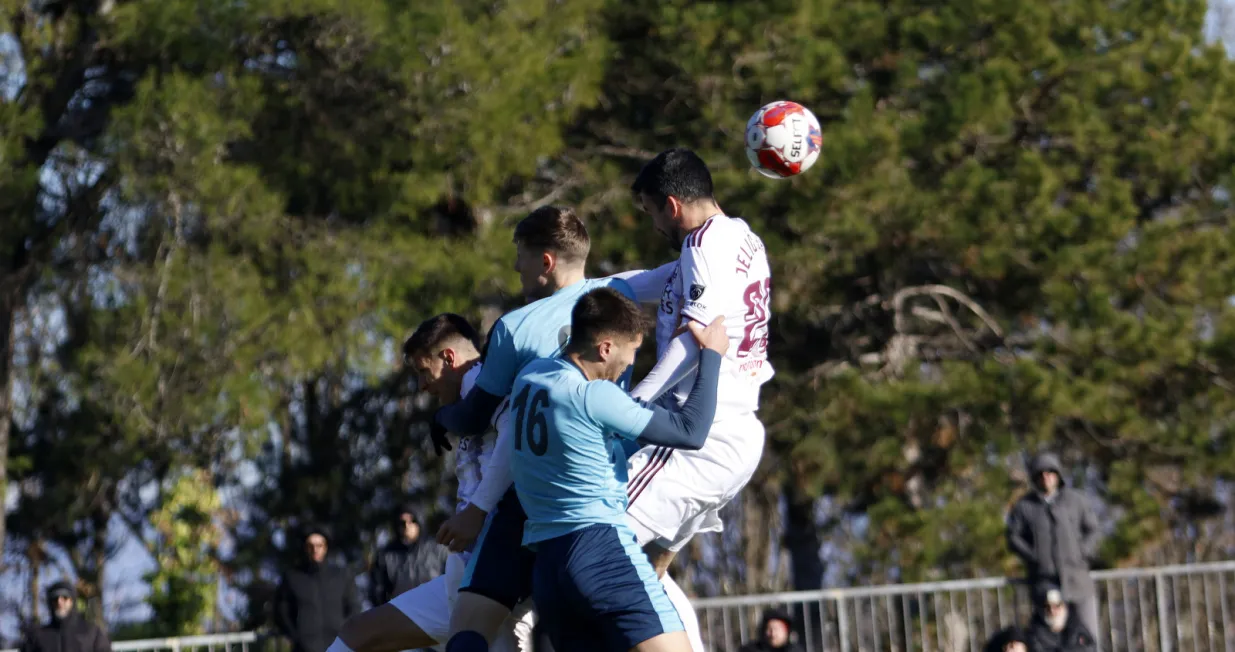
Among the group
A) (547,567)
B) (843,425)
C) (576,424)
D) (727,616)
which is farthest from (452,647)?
(843,425)

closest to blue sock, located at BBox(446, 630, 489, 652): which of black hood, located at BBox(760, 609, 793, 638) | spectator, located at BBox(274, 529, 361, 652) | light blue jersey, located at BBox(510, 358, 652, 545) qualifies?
light blue jersey, located at BBox(510, 358, 652, 545)

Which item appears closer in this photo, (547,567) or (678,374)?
(547,567)

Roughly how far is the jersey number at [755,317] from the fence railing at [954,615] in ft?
21.8

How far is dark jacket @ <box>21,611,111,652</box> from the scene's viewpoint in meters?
11.1

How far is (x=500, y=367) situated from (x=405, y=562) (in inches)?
235

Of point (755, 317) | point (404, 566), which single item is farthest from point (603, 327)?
point (404, 566)

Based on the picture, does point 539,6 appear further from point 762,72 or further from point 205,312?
point 205,312

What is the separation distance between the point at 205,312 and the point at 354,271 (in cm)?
156

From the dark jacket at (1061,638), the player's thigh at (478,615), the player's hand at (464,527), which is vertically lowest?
the dark jacket at (1061,638)

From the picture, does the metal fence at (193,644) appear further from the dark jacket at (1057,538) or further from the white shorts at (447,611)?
the white shorts at (447,611)

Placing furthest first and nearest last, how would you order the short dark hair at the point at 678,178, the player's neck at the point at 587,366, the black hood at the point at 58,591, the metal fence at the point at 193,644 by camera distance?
1. the metal fence at the point at 193,644
2. the black hood at the point at 58,591
3. the short dark hair at the point at 678,178
4. the player's neck at the point at 587,366

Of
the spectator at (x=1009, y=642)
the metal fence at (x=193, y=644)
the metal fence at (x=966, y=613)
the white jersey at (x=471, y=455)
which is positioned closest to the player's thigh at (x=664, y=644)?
→ the white jersey at (x=471, y=455)

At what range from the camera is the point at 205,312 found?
15.4 m

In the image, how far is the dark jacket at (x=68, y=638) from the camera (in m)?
11.1
